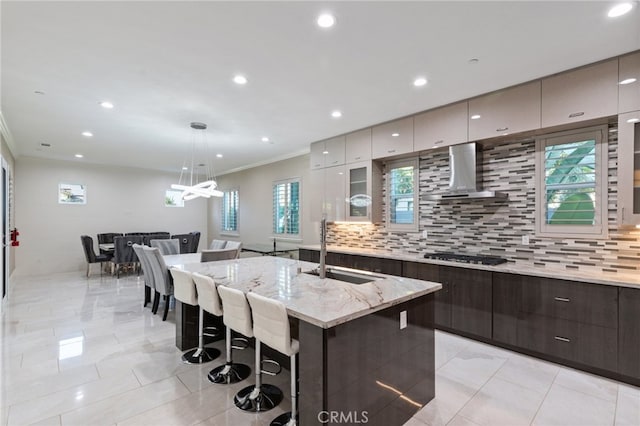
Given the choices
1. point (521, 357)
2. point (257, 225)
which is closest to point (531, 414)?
point (521, 357)

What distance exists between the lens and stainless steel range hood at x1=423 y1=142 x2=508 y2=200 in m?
3.61

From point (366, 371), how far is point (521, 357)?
7.14 feet

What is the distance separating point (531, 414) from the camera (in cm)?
216

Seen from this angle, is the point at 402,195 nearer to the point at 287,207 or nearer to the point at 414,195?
the point at 414,195

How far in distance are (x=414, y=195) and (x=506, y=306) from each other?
1892 millimetres

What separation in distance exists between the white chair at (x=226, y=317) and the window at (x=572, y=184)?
10.6 ft

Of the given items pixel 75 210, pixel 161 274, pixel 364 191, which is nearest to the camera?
pixel 161 274

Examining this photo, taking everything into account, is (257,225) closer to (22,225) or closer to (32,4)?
(22,225)

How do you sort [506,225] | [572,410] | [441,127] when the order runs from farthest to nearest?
→ [441,127]
[506,225]
[572,410]

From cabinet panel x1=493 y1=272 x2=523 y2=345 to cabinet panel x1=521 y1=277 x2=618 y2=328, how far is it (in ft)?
0.23

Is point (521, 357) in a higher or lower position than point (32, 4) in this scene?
lower

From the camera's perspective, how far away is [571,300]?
109 inches

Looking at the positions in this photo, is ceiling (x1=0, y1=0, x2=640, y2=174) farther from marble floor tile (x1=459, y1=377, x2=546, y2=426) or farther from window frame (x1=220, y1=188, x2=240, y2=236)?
window frame (x1=220, y1=188, x2=240, y2=236)

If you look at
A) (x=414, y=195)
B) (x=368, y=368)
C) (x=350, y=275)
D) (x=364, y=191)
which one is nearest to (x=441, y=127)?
(x=414, y=195)
